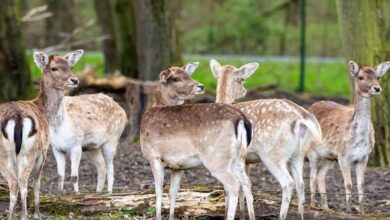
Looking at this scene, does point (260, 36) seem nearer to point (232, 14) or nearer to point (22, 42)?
point (232, 14)

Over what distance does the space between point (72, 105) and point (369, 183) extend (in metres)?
3.86

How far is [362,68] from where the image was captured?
10156mm

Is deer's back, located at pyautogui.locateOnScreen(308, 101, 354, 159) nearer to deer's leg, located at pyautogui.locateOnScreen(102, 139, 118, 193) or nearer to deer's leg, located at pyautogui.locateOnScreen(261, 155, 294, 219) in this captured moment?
deer's leg, located at pyautogui.locateOnScreen(261, 155, 294, 219)

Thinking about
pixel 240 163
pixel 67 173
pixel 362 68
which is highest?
pixel 362 68

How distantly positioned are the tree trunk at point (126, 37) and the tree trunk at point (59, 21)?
26.9ft

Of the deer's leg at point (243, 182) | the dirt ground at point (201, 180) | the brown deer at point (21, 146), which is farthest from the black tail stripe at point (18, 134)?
the dirt ground at point (201, 180)

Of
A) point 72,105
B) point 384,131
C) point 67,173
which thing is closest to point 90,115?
point 72,105

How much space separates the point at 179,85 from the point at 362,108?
2.36 m

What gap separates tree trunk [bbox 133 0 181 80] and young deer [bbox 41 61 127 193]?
4.33 m

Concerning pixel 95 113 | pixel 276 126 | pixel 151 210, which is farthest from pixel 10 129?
pixel 95 113

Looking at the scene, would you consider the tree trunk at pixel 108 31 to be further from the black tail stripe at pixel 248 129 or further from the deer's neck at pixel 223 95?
the black tail stripe at pixel 248 129

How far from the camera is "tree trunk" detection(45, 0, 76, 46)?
27.1 meters

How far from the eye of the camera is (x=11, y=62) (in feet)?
51.1

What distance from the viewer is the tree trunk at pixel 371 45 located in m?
13.0
